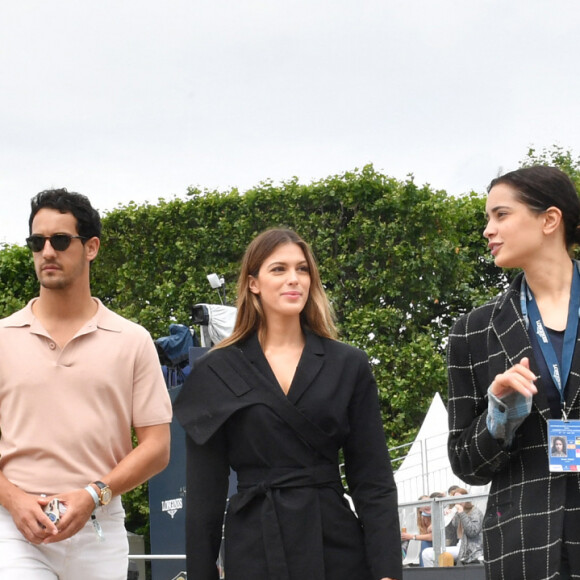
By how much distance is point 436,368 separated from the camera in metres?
18.8

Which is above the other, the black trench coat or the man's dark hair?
the man's dark hair

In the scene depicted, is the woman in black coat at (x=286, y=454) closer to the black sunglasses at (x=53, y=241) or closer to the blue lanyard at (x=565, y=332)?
the blue lanyard at (x=565, y=332)

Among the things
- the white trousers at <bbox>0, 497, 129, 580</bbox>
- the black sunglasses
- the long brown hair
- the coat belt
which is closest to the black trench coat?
the coat belt

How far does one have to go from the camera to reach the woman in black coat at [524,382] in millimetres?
2842

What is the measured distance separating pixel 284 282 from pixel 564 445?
3.77 feet

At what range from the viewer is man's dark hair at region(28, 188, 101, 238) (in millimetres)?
3912

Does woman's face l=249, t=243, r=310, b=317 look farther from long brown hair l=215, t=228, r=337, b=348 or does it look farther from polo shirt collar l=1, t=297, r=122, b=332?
polo shirt collar l=1, t=297, r=122, b=332

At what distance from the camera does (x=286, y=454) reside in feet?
10.7

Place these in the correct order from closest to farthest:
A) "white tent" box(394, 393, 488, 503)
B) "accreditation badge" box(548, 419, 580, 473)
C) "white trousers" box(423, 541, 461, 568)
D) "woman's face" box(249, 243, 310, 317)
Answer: "accreditation badge" box(548, 419, 580, 473) < "woman's face" box(249, 243, 310, 317) < "white trousers" box(423, 541, 461, 568) < "white tent" box(394, 393, 488, 503)

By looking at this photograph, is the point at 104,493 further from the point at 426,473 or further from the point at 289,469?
the point at 426,473

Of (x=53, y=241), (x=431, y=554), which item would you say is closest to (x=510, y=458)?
(x=53, y=241)

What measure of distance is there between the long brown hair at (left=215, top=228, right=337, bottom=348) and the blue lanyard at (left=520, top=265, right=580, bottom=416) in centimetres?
73

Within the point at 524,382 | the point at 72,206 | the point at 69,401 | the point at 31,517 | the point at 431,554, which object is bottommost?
the point at 431,554

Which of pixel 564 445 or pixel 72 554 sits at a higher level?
pixel 564 445
